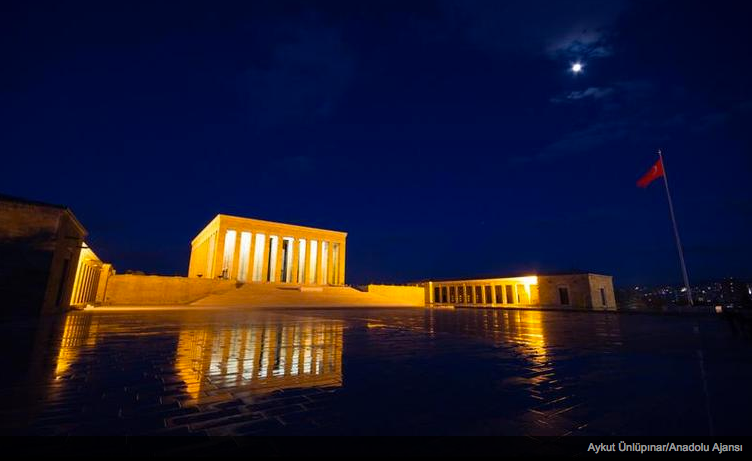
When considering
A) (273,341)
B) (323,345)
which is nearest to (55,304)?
(273,341)

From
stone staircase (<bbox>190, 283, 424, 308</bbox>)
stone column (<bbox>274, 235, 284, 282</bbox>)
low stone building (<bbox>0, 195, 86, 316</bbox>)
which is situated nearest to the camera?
low stone building (<bbox>0, 195, 86, 316</bbox>)

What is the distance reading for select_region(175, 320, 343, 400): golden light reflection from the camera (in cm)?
434

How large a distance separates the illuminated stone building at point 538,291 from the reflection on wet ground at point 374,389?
32.8 metres

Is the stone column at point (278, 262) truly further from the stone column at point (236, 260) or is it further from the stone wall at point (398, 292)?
the stone wall at point (398, 292)

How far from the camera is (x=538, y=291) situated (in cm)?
4028

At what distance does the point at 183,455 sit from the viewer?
2305mm

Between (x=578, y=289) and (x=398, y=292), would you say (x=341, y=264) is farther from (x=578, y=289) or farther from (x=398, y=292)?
(x=578, y=289)

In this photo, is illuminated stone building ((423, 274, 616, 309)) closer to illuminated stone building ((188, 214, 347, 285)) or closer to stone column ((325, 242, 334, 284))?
stone column ((325, 242, 334, 284))

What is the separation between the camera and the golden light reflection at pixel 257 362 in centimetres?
434


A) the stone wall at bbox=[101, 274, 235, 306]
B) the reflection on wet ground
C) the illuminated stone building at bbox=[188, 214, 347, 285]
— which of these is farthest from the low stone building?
the illuminated stone building at bbox=[188, 214, 347, 285]

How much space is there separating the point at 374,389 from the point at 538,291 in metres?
41.3

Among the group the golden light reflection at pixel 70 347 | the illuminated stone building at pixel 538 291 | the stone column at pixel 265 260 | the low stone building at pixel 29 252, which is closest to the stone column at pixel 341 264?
the stone column at pixel 265 260

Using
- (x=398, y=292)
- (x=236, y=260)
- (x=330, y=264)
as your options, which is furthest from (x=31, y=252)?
(x=330, y=264)

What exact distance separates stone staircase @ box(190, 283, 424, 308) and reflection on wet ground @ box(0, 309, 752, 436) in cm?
2479
